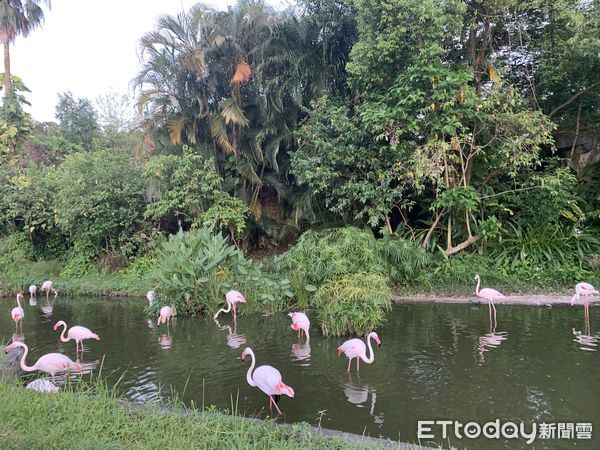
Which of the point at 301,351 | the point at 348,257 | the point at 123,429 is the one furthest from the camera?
Answer: the point at 348,257

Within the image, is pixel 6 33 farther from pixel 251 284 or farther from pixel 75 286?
pixel 251 284

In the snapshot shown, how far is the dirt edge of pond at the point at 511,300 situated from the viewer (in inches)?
360

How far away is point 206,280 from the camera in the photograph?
30.4 feet

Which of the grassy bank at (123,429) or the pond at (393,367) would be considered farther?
the pond at (393,367)

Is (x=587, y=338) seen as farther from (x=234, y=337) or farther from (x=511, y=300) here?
(x=234, y=337)

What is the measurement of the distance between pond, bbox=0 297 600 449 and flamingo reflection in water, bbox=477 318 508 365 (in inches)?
0.6

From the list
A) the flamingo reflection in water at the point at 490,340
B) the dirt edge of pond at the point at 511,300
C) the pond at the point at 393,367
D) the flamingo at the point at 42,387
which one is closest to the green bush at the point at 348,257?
the dirt edge of pond at the point at 511,300

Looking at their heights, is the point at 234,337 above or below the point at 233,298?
below

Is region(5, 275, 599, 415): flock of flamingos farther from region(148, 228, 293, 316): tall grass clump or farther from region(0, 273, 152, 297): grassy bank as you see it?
region(0, 273, 152, 297): grassy bank

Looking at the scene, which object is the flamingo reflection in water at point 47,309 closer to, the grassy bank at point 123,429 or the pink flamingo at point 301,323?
the pink flamingo at point 301,323

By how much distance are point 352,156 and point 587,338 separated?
6.88 metres

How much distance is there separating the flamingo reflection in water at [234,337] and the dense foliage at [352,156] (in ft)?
3.28

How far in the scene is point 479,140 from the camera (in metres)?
11.6

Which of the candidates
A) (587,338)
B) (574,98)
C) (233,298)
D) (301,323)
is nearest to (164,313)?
(233,298)
